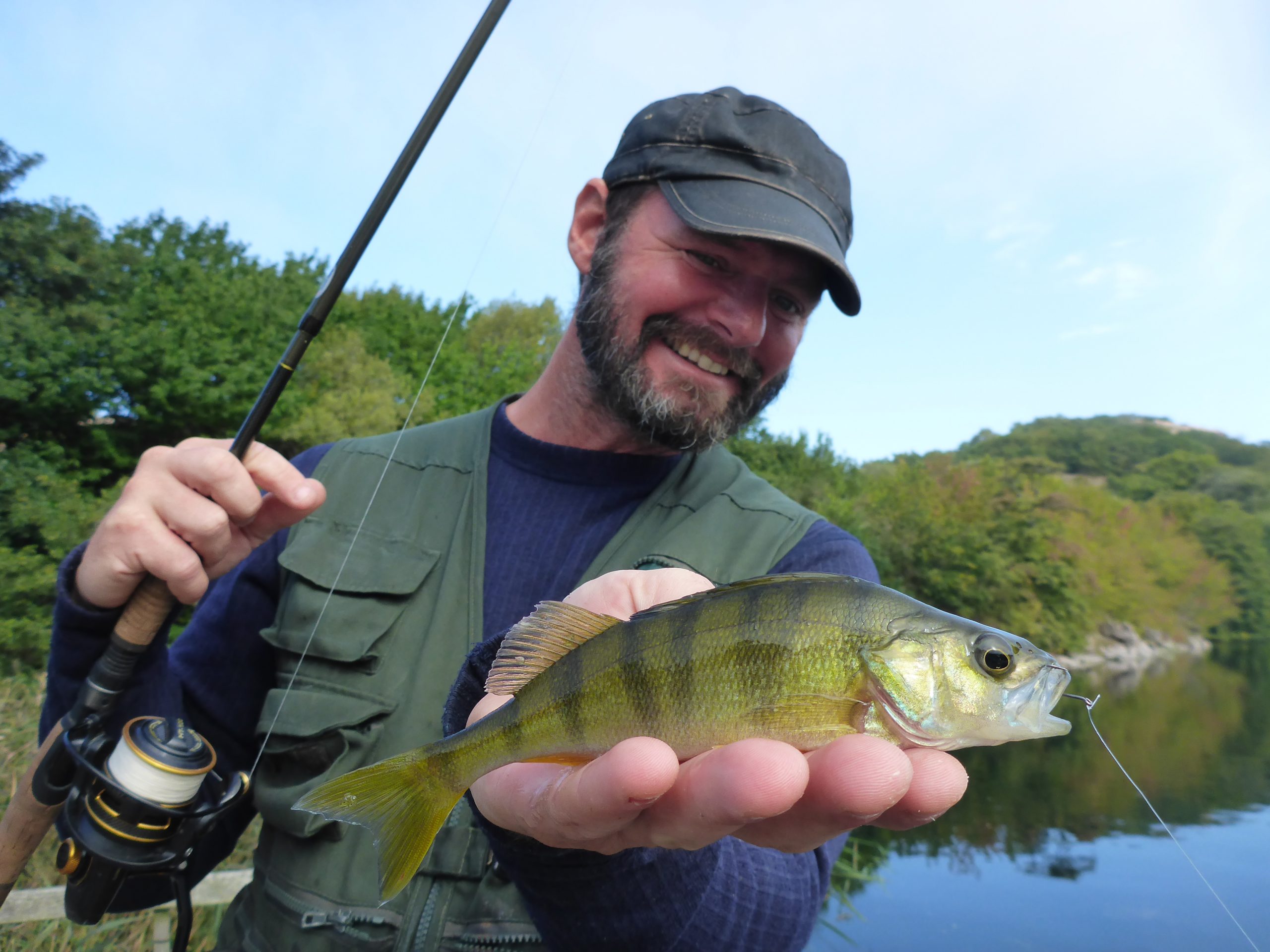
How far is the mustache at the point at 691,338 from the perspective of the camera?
10.7 ft

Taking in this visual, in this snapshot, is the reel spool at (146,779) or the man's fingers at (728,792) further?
the reel spool at (146,779)

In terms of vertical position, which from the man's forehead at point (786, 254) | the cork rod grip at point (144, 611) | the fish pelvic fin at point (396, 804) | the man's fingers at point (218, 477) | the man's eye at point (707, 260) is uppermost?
the man's forehead at point (786, 254)

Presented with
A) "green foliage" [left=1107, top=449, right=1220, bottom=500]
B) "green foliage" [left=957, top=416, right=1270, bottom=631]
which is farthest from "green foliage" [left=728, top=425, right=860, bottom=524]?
"green foliage" [left=1107, top=449, right=1220, bottom=500]

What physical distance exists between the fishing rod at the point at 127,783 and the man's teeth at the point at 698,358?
1448 millimetres

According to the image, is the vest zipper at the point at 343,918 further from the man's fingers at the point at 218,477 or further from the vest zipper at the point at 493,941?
the man's fingers at the point at 218,477

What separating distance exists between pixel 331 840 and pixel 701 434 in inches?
79.4

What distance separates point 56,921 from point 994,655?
17.7 feet

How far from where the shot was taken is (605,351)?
10.9 ft

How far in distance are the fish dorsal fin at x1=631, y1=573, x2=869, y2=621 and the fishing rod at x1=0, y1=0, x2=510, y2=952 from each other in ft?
4.37

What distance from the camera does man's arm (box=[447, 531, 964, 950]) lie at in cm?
129

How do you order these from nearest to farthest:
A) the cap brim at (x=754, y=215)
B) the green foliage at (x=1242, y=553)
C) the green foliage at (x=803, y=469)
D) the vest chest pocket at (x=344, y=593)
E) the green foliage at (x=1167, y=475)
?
the vest chest pocket at (x=344, y=593), the cap brim at (x=754, y=215), the green foliage at (x=803, y=469), the green foliage at (x=1242, y=553), the green foliage at (x=1167, y=475)

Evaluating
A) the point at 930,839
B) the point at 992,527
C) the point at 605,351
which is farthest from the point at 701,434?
the point at 992,527

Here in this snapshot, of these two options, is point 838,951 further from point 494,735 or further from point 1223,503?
point 1223,503

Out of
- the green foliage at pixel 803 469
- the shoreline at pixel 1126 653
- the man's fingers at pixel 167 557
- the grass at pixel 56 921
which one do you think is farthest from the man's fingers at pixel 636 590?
the shoreline at pixel 1126 653
